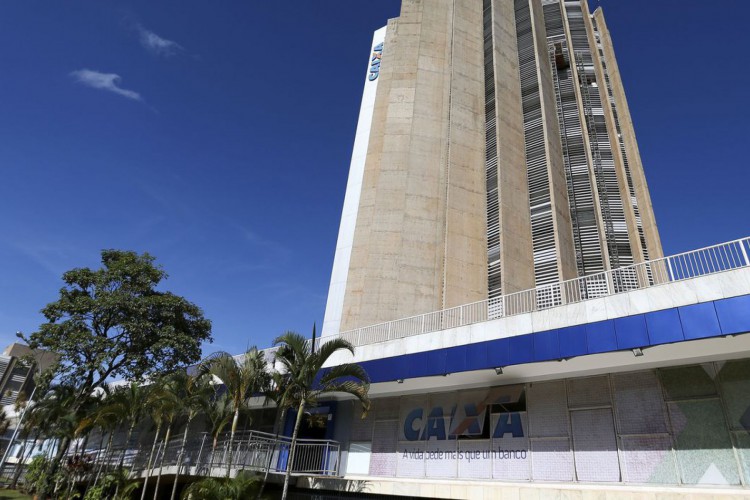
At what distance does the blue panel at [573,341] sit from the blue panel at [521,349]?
871 millimetres

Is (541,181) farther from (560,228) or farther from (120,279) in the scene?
(120,279)

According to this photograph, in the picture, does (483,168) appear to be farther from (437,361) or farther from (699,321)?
(699,321)

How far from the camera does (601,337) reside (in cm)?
1143

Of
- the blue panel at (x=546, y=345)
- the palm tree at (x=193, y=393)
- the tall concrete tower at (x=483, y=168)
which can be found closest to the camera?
the blue panel at (x=546, y=345)

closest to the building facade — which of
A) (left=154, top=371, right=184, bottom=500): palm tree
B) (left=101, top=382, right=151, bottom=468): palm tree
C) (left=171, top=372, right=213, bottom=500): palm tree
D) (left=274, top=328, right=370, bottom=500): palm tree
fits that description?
(left=274, top=328, right=370, bottom=500): palm tree

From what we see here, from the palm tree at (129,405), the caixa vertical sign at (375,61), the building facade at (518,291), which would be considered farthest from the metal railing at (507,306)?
the caixa vertical sign at (375,61)

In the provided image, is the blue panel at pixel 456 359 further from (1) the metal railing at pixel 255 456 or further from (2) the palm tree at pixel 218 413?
(2) the palm tree at pixel 218 413

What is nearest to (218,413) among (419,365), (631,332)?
(419,365)

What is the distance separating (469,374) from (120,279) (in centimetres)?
2225

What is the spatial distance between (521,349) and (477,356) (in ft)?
5.00

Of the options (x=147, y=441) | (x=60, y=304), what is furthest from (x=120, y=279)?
(x=147, y=441)

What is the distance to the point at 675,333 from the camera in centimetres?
1023

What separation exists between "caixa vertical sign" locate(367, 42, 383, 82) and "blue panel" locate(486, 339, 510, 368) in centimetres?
3142

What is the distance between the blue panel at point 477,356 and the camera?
44.8 feet
